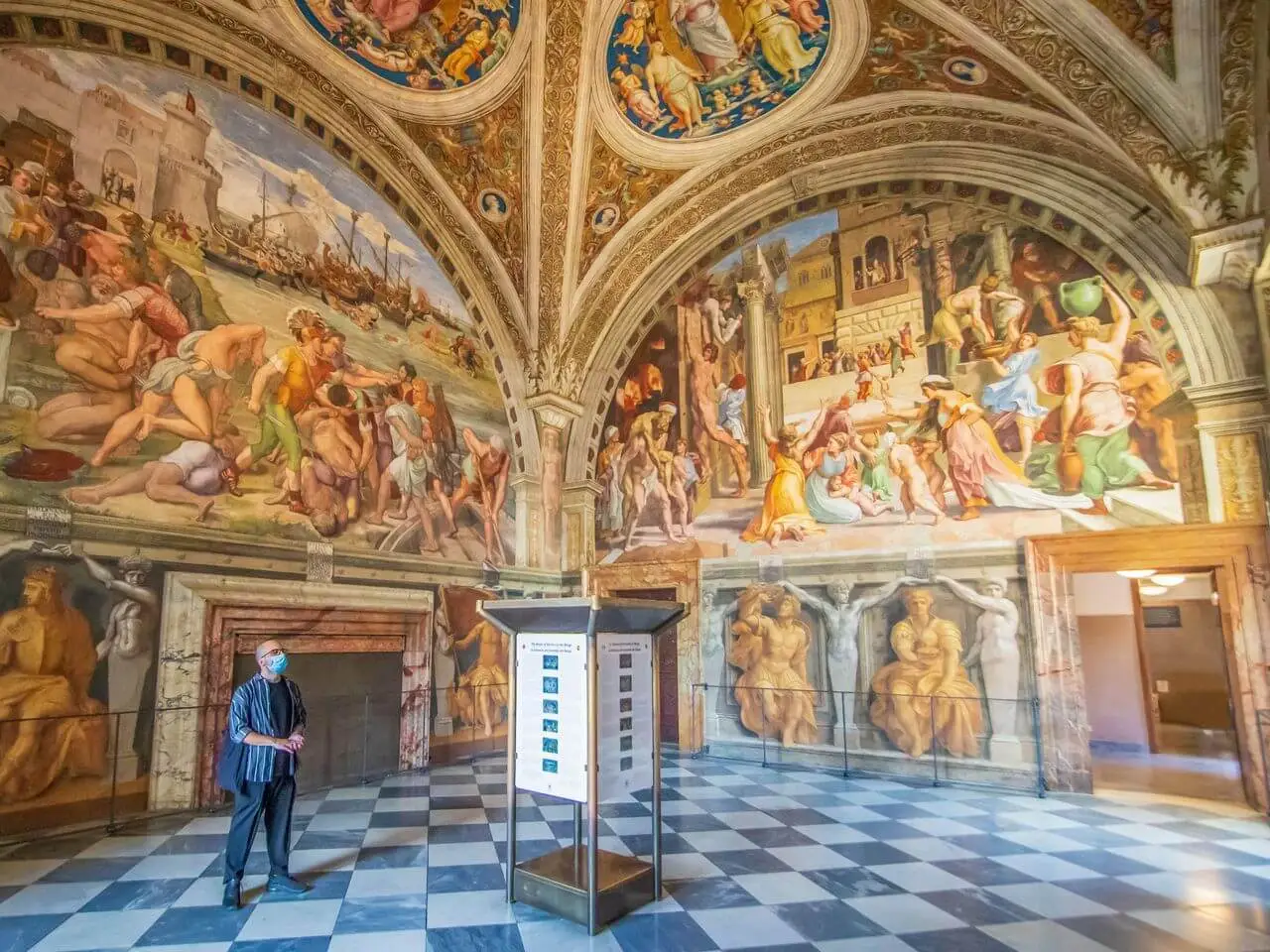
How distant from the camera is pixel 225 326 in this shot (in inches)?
316

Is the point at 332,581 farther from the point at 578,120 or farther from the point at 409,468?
the point at 578,120

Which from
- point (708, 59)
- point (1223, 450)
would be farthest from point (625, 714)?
point (708, 59)

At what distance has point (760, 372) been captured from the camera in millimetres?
11258

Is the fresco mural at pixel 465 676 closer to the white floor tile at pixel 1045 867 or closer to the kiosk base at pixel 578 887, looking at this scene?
the kiosk base at pixel 578 887

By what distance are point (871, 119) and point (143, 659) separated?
34.4ft

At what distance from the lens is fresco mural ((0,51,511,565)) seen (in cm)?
675

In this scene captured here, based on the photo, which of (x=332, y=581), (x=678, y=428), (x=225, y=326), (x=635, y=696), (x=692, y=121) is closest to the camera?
(x=635, y=696)

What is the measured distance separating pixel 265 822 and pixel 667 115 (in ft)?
30.6

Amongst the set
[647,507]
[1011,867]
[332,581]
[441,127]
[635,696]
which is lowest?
[1011,867]

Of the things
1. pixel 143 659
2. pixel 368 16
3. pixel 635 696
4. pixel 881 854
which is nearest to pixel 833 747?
pixel 881 854

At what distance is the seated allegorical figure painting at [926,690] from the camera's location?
29.3 feet

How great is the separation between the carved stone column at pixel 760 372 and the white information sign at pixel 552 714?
6.63 m

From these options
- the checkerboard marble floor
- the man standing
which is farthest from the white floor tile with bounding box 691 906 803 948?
the man standing

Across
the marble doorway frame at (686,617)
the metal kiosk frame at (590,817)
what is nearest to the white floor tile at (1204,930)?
the metal kiosk frame at (590,817)
